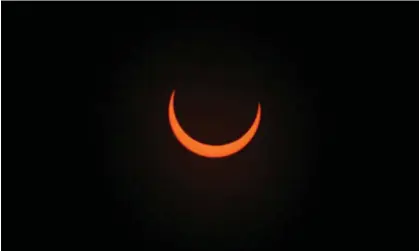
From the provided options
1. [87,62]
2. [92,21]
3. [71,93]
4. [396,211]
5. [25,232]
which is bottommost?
[25,232]

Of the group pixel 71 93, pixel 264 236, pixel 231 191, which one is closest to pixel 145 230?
pixel 231 191

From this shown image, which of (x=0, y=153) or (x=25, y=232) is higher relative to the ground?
(x=0, y=153)

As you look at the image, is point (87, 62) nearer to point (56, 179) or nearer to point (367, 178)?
point (56, 179)
